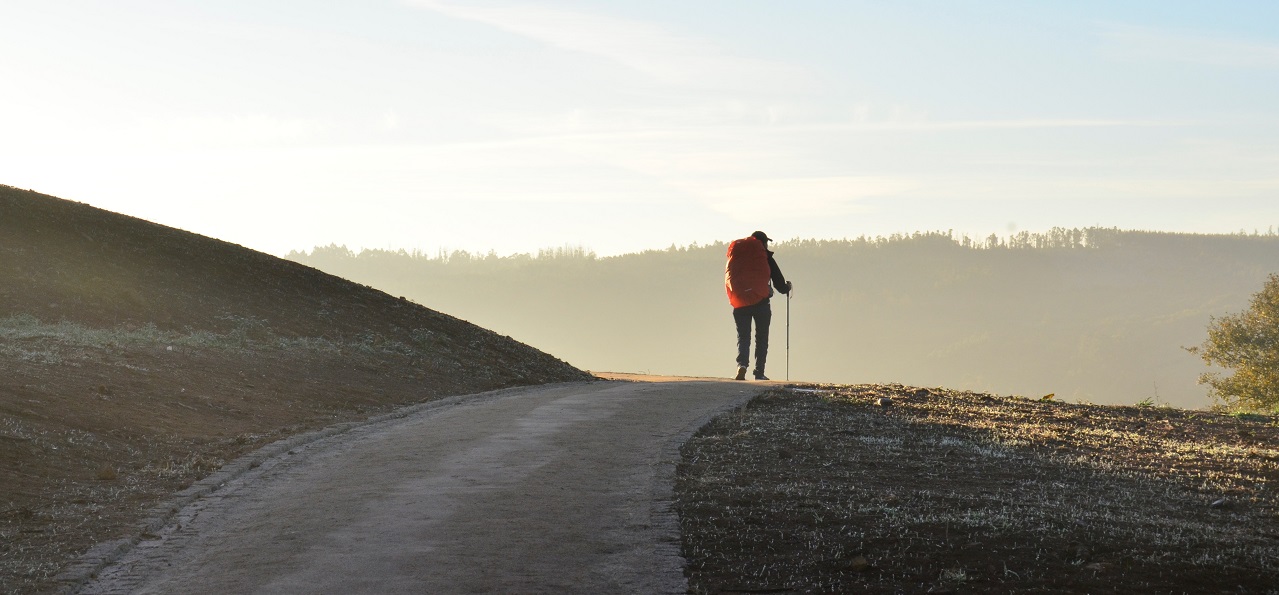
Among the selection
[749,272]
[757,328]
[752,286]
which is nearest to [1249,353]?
[757,328]

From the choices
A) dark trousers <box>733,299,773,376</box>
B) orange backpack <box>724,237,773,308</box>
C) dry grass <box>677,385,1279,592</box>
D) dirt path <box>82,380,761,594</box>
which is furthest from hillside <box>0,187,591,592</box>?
dry grass <box>677,385,1279,592</box>

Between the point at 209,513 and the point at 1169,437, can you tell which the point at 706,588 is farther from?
the point at 1169,437

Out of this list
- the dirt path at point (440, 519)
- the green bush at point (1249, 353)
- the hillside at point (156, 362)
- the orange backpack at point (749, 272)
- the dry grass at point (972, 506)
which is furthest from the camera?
the green bush at point (1249, 353)

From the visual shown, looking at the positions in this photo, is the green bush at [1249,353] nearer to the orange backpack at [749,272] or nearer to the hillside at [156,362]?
the orange backpack at [749,272]

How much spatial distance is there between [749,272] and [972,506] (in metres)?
15.9

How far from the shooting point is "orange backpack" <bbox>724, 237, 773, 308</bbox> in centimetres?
2434

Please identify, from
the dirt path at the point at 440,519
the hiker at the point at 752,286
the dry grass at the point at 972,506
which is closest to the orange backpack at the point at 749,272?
the hiker at the point at 752,286

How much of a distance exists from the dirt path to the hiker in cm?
1114

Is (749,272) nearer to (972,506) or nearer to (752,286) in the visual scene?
(752,286)

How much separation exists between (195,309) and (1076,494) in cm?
1689

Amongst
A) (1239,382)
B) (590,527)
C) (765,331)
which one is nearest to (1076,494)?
(590,527)

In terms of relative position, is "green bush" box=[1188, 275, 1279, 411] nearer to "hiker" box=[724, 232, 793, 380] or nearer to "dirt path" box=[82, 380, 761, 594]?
"hiker" box=[724, 232, 793, 380]

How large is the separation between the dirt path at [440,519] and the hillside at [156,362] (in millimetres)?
781

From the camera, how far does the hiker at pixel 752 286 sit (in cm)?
2438
